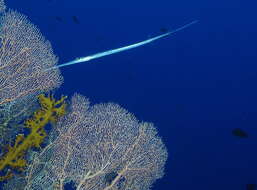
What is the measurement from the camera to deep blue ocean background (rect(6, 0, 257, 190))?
22.8 meters

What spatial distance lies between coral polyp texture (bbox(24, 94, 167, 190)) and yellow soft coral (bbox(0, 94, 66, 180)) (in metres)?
0.21

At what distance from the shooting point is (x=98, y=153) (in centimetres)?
543

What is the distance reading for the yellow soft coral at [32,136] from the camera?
18.4ft

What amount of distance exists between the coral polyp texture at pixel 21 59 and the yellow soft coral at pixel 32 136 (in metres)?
0.45

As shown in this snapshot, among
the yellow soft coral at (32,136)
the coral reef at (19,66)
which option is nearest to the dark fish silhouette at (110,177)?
the yellow soft coral at (32,136)

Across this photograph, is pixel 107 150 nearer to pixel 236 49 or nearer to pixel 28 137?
pixel 28 137

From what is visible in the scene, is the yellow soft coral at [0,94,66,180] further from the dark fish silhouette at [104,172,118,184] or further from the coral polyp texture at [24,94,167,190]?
the dark fish silhouette at [104,172,118,184]

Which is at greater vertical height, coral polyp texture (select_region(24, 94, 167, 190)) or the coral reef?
the coral reef

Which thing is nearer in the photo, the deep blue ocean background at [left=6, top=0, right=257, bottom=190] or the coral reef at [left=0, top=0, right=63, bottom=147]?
the coral reef at [left=0, top=0, right=63, bottom=147]

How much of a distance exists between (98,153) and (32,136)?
1361mm

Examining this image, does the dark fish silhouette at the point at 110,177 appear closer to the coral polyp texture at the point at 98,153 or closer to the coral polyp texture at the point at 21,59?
the coral polyp texture at the point at 98,153

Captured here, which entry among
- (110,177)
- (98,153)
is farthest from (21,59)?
(110,177)

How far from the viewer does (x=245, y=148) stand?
2391 cm

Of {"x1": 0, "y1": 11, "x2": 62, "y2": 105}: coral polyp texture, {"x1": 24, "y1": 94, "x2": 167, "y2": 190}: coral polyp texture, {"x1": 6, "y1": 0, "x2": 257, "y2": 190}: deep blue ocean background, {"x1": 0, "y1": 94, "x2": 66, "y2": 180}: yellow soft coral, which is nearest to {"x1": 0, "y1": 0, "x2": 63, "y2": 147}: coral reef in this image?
{"x1": 0, "y1": 11, "x2": 62, "y2": 105}: coral polyp texture
